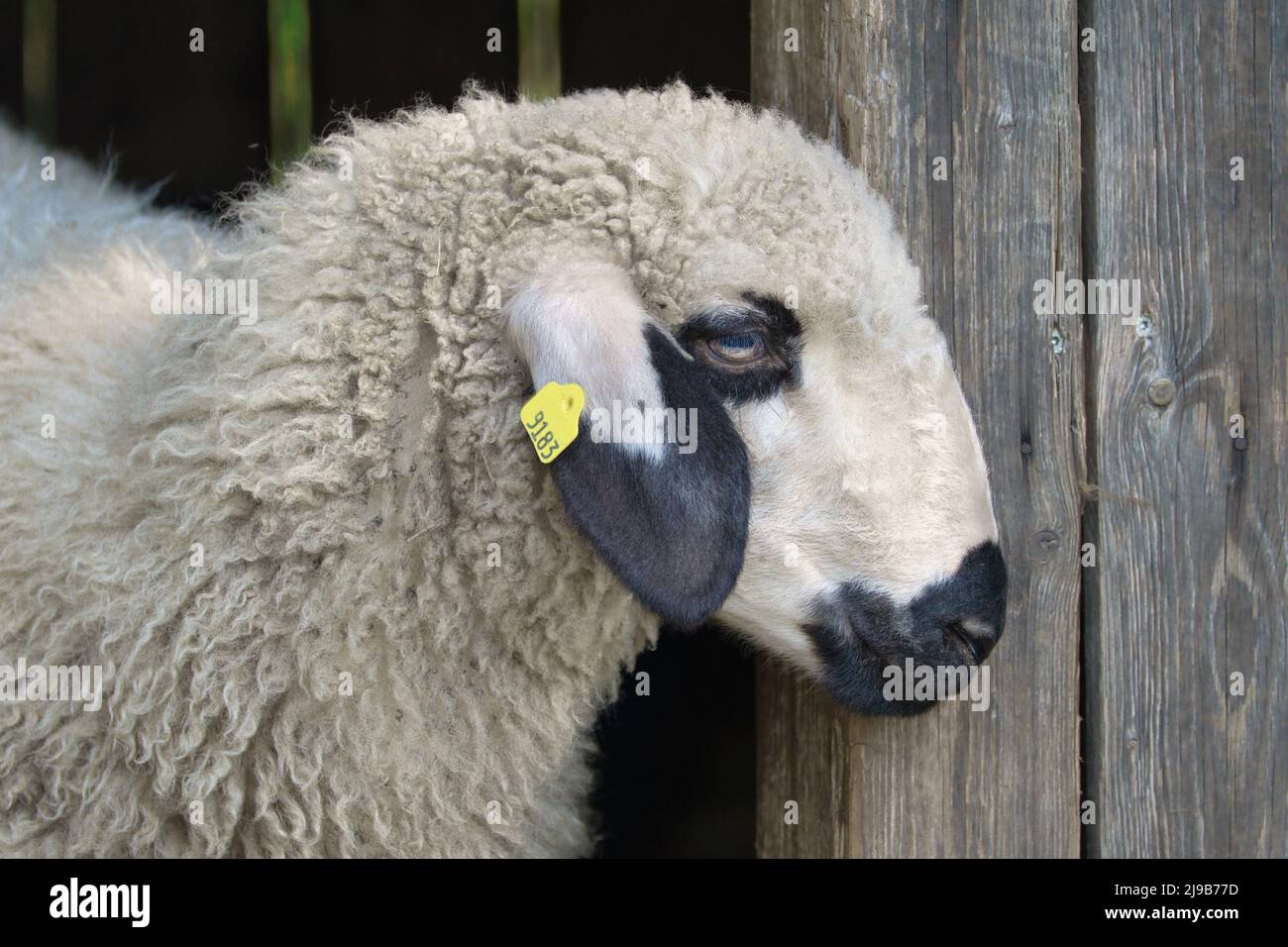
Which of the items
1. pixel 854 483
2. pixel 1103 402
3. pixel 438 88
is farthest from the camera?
pixel 438 88

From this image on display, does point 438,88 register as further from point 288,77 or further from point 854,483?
point 854,483

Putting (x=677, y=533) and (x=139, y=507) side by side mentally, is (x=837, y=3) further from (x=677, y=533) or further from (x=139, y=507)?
(x=139, y=507)

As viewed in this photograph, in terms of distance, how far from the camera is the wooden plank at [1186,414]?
2631 mm

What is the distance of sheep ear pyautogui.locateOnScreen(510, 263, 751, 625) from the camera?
6.83ft

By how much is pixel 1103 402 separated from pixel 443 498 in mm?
1404

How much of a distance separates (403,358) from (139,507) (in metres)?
0.61

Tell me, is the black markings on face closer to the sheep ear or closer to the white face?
the white face
